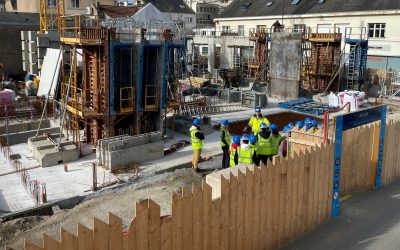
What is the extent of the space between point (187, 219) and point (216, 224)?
68 cm

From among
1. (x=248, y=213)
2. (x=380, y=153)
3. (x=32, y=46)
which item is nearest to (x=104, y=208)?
(x=248, y=213)

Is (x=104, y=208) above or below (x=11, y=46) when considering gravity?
below

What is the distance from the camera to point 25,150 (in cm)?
1655

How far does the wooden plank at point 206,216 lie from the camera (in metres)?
6.25

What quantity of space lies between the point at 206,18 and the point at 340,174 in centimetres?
7908

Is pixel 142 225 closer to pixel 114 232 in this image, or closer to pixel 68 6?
pixel 114 232

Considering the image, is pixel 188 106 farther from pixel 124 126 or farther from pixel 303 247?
pixel 303 247

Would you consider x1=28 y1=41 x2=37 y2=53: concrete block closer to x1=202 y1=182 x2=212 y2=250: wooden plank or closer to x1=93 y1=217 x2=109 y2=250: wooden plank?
x1=202 y1=182 x2=212 y2=250: wooden plank

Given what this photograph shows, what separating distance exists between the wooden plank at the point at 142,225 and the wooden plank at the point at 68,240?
849 millimetres

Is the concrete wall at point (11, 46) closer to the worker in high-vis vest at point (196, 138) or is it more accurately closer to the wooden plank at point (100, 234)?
the worker in high-vis vest at point (196, 138)

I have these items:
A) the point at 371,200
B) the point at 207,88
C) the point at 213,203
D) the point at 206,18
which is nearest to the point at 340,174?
the point at 371,200

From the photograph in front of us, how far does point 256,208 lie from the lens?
23.9 feet

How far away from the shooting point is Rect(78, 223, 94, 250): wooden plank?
4984mm

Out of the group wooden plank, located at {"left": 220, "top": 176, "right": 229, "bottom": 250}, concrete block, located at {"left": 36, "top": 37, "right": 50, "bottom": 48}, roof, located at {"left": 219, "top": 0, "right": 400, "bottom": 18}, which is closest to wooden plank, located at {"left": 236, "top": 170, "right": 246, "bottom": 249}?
wooden plank, located at {"left": 220, "top": 176, "right": 229, "bottom": 250}
